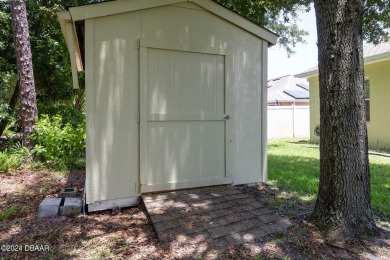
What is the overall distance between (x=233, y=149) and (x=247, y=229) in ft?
5.18

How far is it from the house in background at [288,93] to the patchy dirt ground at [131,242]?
16.7 metres

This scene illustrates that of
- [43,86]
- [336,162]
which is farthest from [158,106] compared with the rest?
[43,86]

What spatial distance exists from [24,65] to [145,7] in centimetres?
396

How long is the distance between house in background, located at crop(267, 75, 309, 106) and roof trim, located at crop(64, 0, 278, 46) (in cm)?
1549

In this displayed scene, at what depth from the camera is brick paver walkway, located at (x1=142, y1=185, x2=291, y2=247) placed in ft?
9.96

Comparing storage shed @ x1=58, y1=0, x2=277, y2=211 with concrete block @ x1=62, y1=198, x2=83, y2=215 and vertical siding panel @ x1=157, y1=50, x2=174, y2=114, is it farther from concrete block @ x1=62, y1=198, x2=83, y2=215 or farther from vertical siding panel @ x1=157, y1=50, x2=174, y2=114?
concrete block @ x1=62, y1=198, x2=83, y2=215

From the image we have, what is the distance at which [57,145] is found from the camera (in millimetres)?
6094

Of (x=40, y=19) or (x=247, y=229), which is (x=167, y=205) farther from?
(x=40, y=19)

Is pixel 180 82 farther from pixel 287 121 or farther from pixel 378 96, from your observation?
pixel 287 121

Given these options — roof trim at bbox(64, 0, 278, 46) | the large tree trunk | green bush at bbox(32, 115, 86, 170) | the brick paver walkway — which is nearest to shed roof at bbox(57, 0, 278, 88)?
roof trim at bbox(64, 0, 278, 46)

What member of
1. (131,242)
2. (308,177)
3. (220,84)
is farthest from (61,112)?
(308,177)

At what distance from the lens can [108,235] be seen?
317cm

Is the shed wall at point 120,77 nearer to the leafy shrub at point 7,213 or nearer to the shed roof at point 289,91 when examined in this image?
the leafy shrub at point 7,213

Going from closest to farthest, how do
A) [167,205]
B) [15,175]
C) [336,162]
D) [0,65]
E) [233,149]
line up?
1. [336,162]
2. [167,205]
3. [233,149]
4. [15,175]
5. [0,65]
